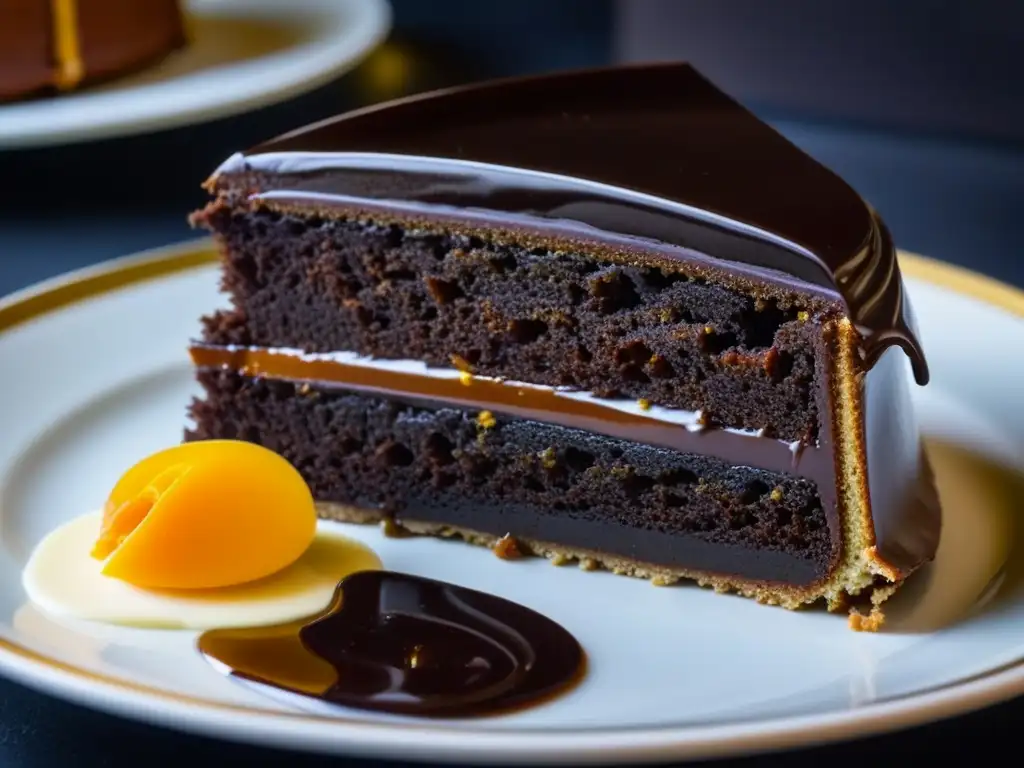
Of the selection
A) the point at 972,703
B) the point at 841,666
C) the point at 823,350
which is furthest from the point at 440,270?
the point at 972,703

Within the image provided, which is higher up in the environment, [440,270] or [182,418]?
[440,270]

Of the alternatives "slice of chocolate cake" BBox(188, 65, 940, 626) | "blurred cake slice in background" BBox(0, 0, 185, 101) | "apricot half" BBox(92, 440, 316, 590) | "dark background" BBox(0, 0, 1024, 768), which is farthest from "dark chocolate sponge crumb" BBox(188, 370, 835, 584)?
"blurred cake slice in background" BBox(0, 0, 185, 101)

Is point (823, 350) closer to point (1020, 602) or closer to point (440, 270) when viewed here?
point (1020, 602)

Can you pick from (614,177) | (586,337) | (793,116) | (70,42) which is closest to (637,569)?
(586,337)

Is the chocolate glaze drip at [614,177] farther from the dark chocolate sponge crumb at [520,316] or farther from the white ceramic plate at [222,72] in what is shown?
the white ceramic plate at [222,72]

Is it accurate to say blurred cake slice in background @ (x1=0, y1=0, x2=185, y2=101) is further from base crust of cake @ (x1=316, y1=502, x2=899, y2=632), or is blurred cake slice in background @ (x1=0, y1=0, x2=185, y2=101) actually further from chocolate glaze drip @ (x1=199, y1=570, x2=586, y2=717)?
chocolate glaze drip @ (x1=199, y1=570, x2=586, y2=717)

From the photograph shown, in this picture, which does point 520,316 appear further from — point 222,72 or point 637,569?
point 222,72
